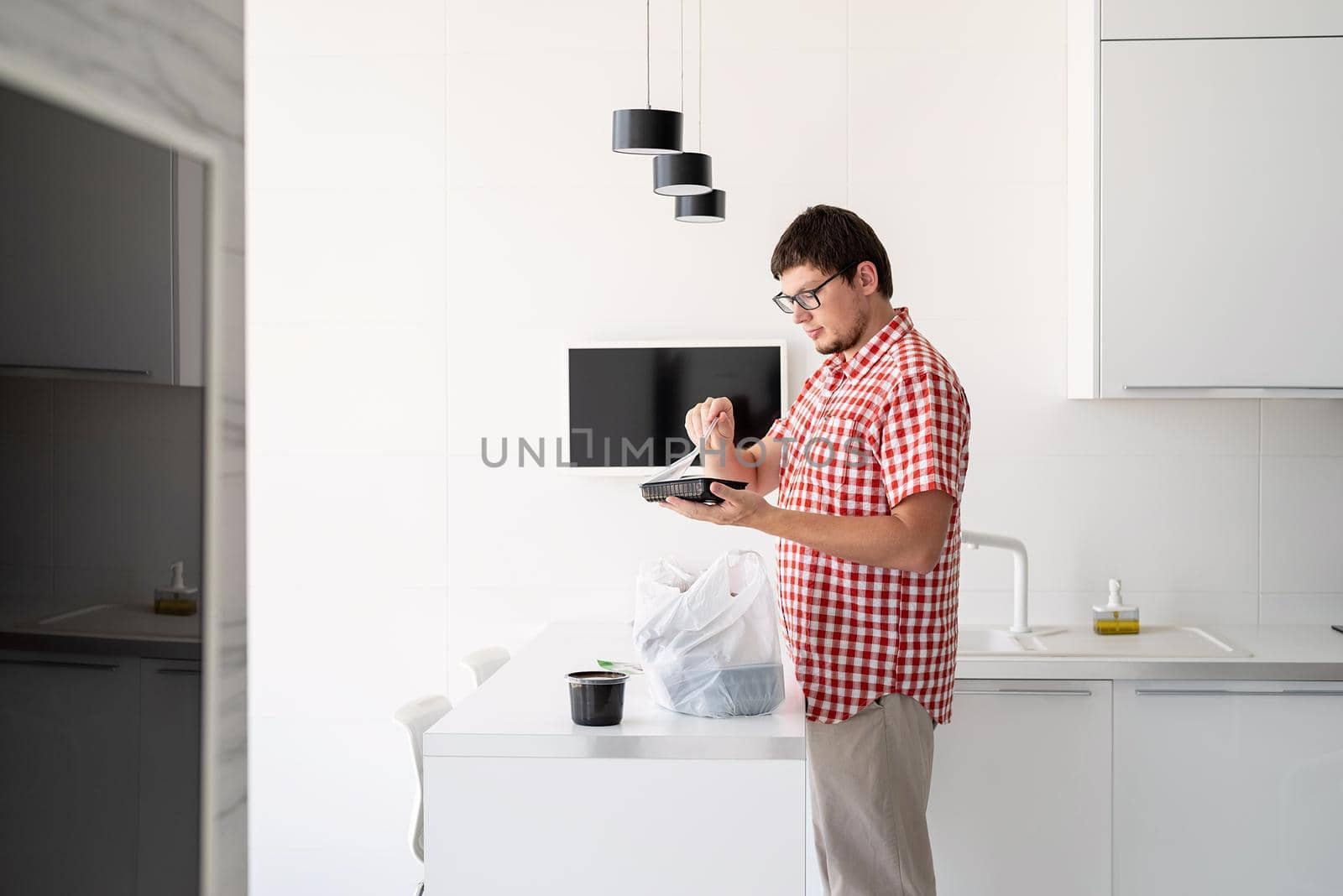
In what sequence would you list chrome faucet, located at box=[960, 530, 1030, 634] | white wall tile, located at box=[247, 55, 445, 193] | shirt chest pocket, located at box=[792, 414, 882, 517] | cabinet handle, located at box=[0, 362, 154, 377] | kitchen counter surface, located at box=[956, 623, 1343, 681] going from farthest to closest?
1. white wall tile, located at box=[247, 55, 445, 193]
2. chrome faucet, located at box=[960, 530, 1030, 634]
3. kitchen counter surface, located at box=[956, 623, 1343, 681]
4. shirt chest pocket, located at box=[792, 414, 882, 517]
5. cabinet handle, located at box=[0, 362, 154, 377]

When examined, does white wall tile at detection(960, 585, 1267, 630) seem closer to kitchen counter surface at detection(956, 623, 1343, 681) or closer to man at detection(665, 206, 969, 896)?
kitchen counter surface at detection(956, 623, 1343, 681)

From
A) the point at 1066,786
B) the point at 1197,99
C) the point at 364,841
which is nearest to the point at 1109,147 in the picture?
the point at 1197,99

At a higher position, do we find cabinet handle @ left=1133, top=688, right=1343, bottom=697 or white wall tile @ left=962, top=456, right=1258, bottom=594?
white wall tile @ left=962, top=456, right=1258, bottom=594

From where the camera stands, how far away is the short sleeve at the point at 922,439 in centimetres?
167

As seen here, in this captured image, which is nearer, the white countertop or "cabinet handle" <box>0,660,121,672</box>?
"cabinet handle" <box>0,660,121,672</box>

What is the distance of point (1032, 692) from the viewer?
2.29 meters

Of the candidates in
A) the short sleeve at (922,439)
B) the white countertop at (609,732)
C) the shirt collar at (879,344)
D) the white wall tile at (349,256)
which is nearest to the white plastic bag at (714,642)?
the white countertop at (609,732)

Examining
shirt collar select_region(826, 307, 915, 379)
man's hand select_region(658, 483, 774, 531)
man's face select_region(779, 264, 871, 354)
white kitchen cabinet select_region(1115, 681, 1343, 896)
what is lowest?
white kitchen cabinet select_region(1115, 681, 1343, 896)

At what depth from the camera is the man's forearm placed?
5.41 feet

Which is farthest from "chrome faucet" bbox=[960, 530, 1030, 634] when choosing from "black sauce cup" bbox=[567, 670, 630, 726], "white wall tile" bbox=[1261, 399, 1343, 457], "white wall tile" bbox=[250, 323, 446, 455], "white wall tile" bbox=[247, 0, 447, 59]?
"white wall tile" bbox=[247, 0, 447, 59]

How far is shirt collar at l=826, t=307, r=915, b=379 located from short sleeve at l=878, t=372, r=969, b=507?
0.45 ft

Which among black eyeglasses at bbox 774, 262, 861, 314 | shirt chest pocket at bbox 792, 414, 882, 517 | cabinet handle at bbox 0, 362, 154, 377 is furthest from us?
black eyeglasses at bbox 774, 262, 861, 314

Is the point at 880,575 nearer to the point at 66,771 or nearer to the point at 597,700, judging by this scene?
the point at 597,700

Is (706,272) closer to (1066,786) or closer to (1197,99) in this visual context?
(1197,99)
